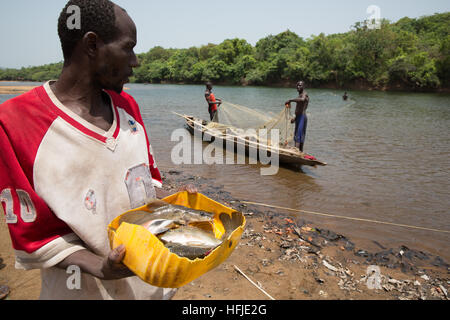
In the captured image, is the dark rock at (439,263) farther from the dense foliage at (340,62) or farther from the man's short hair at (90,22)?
the dense foliage at (340,62)

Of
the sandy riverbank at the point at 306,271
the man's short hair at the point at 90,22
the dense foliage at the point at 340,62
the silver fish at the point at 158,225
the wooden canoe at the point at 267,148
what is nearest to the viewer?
the man's short hair at the point at 90,22

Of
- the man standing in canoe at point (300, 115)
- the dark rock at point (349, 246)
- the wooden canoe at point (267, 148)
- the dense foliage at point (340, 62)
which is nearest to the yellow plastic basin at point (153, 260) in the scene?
the dark rock at point (349, 246)

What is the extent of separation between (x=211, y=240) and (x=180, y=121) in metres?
18.2

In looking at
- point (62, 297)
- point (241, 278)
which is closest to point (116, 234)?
point (62, 297)

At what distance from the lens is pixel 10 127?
99cm

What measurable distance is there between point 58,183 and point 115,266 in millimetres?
374

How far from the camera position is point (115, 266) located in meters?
1.02

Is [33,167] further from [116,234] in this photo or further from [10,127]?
[116,234]

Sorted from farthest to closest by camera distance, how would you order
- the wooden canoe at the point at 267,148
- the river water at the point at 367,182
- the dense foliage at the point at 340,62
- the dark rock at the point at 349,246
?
1. the dense foliage at the point at 340,62
2. the wooden canoe at the point at 267,148
3. the river water at the point at 367,182
4. the dark rock at the point at 349,246

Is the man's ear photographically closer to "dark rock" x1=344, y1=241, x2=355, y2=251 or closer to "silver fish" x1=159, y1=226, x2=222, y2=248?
"silver fish" x1=159, y1=226, x2=222, y2=248

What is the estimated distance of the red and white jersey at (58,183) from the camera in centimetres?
100

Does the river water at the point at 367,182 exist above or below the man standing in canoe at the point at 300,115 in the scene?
below

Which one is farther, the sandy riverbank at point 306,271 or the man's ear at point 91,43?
the sandy riverbank at point 306,271

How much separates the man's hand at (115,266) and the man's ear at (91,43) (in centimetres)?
78
